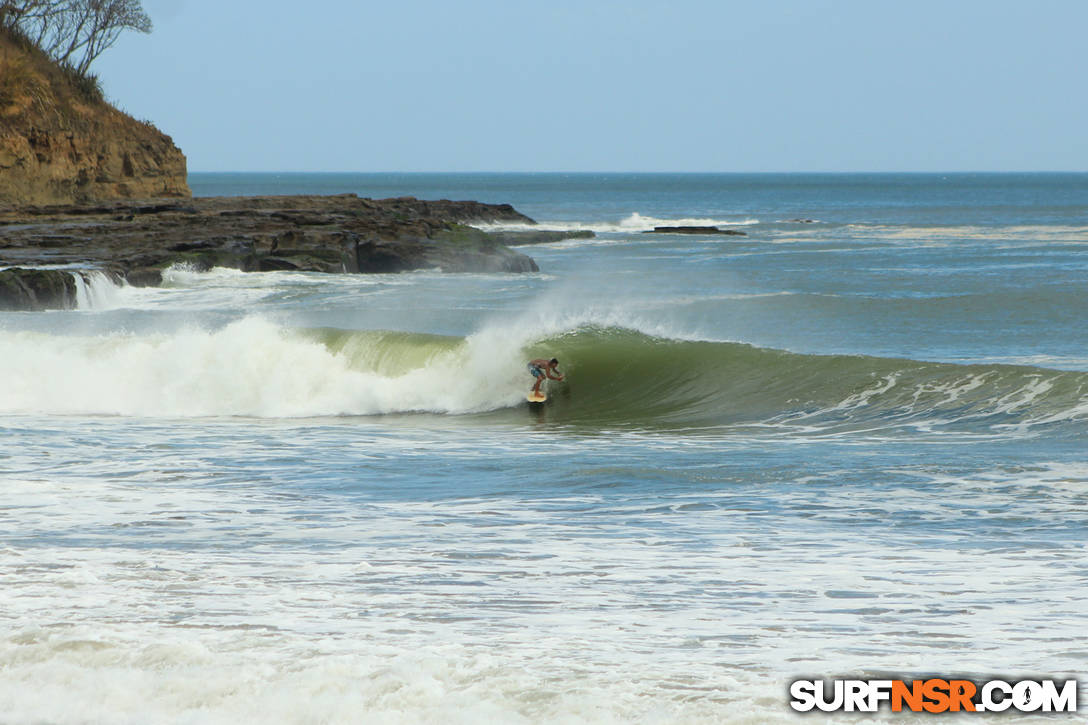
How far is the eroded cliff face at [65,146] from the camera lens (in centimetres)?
4503

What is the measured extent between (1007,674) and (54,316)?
76.0 ft

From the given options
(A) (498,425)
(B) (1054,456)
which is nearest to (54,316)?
(A) (498,425)

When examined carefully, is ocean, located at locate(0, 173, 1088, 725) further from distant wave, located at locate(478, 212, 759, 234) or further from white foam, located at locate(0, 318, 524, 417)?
distant wave, located at locate(478, 212, 759, 234)

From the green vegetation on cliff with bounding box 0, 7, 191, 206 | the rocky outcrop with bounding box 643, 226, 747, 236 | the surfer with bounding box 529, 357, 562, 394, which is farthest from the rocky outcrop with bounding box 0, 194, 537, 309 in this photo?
the rocky outcrop with bounding box 643, 226, 747, 236

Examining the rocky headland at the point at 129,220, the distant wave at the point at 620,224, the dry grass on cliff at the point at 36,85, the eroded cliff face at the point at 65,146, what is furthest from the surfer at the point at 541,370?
the distant wave at the point at 620,224

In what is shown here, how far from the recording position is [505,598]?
Result: 20.5 feet

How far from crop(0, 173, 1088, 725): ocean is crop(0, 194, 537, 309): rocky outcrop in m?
14.1

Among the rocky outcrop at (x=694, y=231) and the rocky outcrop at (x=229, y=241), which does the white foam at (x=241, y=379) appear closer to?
the rocky outcrop at (x=229, y=241)

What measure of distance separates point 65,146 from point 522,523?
147 feet

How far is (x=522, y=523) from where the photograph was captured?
8.03m

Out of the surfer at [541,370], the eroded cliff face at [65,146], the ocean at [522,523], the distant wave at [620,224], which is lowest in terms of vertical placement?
the ocean at [522,523]

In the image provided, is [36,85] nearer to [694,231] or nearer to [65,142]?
[65,142]

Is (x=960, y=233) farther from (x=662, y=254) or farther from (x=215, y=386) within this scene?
(x=215, y=386)

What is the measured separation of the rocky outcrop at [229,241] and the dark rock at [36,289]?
2425 mm
